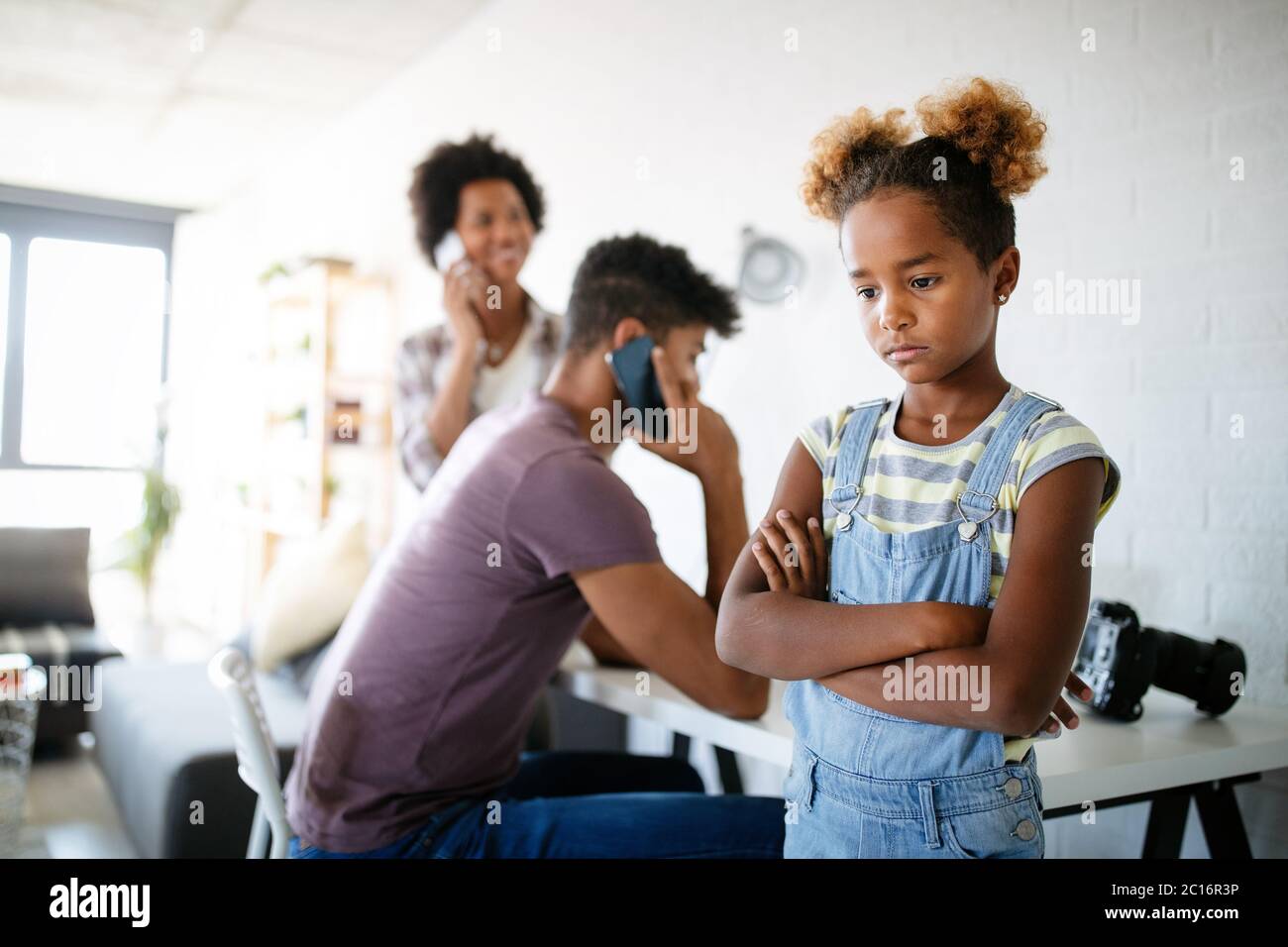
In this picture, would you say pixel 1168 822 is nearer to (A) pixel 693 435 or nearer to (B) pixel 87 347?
(A) pixel 693 435

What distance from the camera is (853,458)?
0.90 metres

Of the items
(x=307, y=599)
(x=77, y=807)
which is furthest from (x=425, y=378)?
(x=77, y=807)

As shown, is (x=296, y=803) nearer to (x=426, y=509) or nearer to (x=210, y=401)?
(x=426, y=509)

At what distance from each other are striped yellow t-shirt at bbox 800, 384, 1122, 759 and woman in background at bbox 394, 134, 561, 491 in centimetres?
114

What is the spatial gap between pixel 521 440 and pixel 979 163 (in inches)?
24.7

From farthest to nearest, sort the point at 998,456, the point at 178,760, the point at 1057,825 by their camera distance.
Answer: the point at 178,760 → the point at 1057,825 → the point at 998,456

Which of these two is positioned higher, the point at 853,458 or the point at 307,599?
the point at 853,458

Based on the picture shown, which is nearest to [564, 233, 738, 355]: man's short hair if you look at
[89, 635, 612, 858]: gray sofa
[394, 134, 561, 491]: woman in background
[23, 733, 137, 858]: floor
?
[394, 134, 561, 491]: woman in background

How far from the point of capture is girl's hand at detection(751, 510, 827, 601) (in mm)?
879

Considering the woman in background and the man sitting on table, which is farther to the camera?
the woman in background

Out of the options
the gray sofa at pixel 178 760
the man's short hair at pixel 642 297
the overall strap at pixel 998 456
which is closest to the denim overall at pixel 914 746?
the overall strap at pixel 998 456

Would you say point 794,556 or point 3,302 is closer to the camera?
point 794,556

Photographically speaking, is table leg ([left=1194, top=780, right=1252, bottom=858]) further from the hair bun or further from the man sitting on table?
the hair bun

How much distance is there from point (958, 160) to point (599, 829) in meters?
0.81
